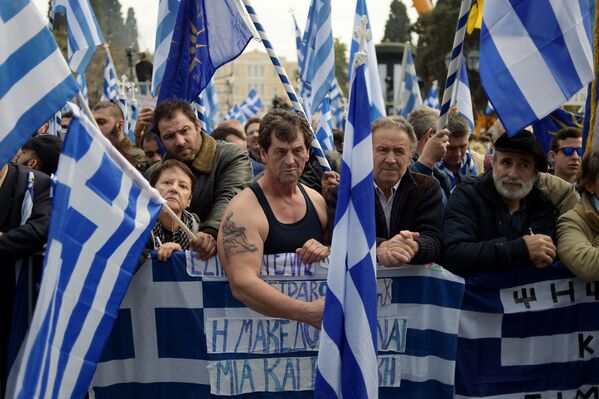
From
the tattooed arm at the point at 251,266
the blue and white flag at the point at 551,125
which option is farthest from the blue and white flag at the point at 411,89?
the tattooed arm at the point at 251,266

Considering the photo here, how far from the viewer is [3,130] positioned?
384cm

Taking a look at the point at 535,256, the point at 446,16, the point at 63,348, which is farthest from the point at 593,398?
the point at 446,16

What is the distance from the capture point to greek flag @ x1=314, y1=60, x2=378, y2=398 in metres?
4.10

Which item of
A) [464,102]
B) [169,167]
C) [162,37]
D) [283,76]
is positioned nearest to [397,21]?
[464,102]

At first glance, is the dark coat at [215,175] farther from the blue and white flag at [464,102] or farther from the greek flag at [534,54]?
the blue and white flag at [464,102]

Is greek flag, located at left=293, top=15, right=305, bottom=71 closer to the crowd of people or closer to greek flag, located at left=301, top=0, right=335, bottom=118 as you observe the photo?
greek flag, located at left=301, top=0, right=335, bottom=118

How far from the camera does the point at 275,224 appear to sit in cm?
466

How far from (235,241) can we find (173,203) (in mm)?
706

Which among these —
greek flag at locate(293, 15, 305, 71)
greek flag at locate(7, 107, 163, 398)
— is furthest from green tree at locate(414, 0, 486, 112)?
greek flag at locate(7, 107, 163, 398)

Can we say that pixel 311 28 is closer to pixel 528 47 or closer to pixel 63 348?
pixel 528 47

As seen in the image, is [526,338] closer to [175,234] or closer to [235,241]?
[235,241]

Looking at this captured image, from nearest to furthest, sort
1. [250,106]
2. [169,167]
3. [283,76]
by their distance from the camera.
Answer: [169,167]
[283,76]
[250,106]

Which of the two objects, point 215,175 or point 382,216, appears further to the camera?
point 215,175

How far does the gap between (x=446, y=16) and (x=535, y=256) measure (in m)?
40.1
